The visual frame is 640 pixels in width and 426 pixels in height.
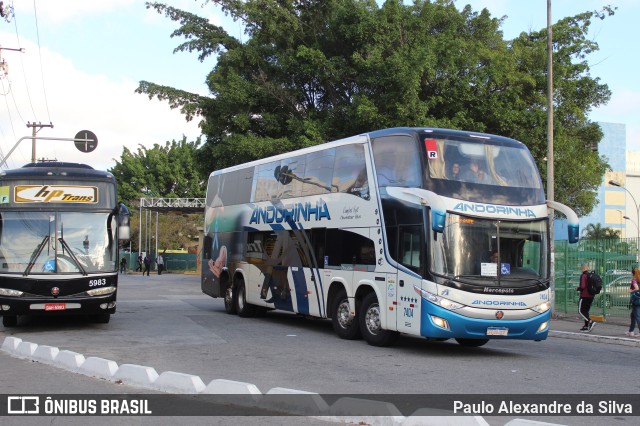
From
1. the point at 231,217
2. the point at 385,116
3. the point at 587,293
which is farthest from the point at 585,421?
the point at 385,116

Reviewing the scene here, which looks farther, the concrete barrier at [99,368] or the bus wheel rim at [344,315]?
the bus wheel rim at [344,315]

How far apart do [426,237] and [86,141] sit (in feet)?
80.7

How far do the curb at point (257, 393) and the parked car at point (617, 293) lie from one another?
50.2ft

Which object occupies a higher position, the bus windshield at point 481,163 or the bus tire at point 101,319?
the bus windshield at point 481,163

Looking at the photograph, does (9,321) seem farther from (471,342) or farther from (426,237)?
(471,342)

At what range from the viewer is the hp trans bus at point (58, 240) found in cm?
1565

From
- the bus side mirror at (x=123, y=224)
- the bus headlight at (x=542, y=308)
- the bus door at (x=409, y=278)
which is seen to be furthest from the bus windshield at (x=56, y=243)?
the bus headlight at (x=542, y=308)

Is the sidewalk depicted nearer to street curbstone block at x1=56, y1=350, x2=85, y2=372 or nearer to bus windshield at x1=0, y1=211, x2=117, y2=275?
bus windshield at x1=0, y1=211, x2=117, y2=275

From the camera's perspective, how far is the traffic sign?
33719 mm

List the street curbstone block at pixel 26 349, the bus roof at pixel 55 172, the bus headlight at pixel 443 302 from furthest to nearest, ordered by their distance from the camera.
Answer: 1. the bus roof at pixel 55 172
2. the bus headlight at pixel 443 302
3. the street curbstone block at pixel 26 349

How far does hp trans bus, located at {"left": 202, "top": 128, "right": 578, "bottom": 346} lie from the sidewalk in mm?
3753

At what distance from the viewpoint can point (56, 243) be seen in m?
16.0

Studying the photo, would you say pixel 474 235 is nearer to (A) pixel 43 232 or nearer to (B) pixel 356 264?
(B) pixel 356 264

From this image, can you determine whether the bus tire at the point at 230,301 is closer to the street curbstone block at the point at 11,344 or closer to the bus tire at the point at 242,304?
the bus tire at the point at 242,304
